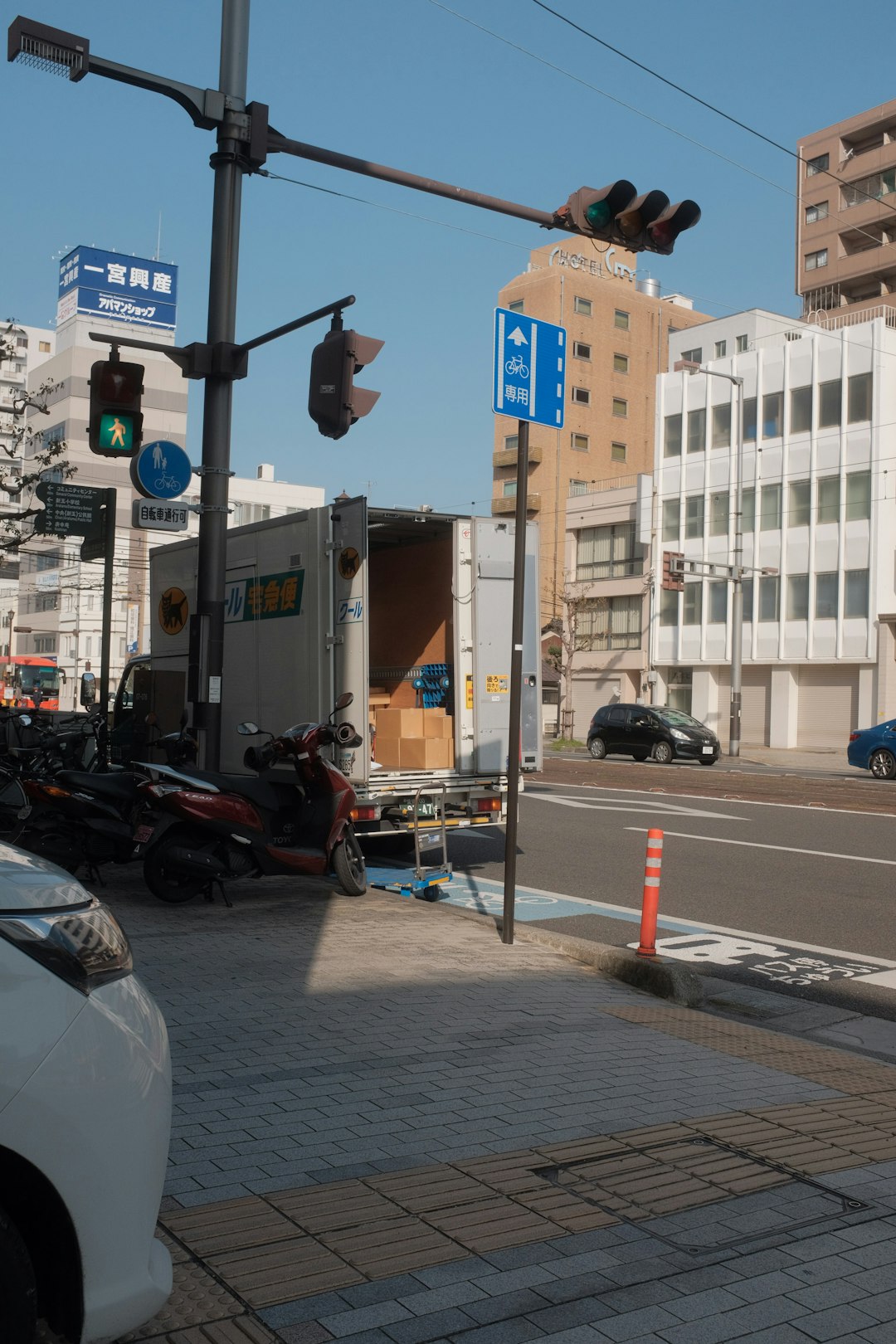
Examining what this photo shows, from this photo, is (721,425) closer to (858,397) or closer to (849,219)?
(858,397)

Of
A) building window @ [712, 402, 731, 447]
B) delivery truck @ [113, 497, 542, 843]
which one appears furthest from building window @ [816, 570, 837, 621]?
delivery truck @ [113, 497, 542, 843]

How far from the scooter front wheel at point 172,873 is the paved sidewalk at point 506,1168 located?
6.83 feet

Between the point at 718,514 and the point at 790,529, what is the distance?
14.5 ft

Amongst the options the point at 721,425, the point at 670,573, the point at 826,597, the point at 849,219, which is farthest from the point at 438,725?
the point at 849,219

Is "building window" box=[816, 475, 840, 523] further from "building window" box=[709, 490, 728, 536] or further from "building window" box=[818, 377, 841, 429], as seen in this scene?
"building window" box=[709, 490, 728, 536]

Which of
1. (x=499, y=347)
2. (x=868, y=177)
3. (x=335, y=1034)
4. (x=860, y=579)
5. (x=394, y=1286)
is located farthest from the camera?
(x=868, y=177)

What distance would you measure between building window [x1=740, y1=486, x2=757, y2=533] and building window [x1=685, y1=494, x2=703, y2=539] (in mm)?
2316

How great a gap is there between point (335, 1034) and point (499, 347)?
4.46m

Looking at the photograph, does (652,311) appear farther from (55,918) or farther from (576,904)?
(55,918)

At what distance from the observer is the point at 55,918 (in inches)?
102

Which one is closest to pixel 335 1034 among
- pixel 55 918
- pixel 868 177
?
pixel 55 918

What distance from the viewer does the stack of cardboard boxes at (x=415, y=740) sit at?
38.4 ft

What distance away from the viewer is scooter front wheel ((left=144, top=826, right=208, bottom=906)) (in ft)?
31.0

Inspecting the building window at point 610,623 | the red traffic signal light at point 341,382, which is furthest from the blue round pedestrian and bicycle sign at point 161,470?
the building window at point 610,623
